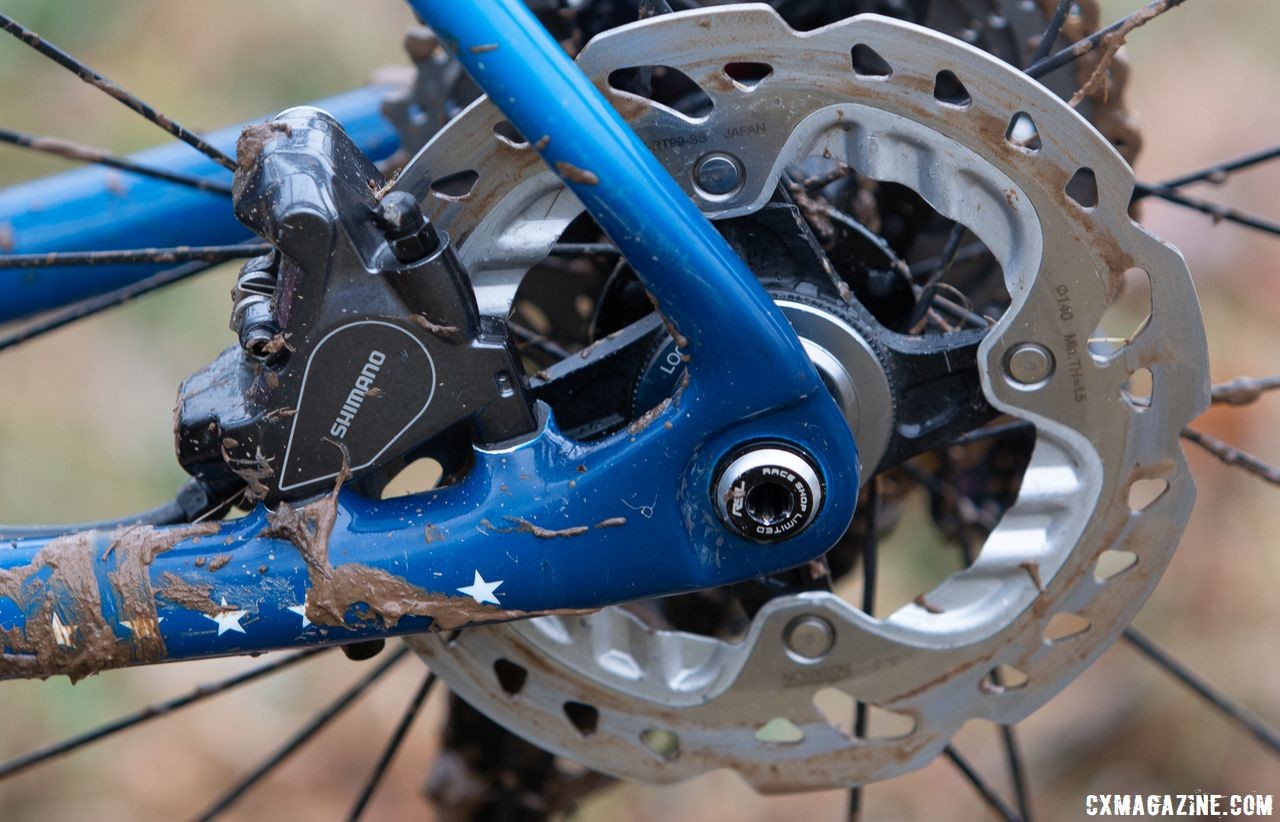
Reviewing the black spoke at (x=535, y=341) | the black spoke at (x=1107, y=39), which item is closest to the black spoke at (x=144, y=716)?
the black spoke at (x=535, y=341)

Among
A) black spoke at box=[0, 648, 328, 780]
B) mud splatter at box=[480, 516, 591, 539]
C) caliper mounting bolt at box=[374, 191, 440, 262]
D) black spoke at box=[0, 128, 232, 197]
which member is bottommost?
mud splatter at box=[480, 516, 591, 539]

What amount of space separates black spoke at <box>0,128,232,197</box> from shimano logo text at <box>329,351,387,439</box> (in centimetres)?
31

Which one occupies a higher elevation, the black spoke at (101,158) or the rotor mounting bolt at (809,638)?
the black spoke at (101,158)

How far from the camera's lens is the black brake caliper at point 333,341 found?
61 cm

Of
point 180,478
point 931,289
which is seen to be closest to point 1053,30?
point 931,289

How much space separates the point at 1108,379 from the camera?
698 millimetres

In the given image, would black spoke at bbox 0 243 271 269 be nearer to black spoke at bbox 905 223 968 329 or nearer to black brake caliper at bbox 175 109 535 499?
black brake caliper at bbox 175 109 535 499

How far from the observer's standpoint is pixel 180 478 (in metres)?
1.92

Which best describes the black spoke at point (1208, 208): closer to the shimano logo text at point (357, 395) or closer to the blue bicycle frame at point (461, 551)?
the blue bicycle frame at point (461, 551)

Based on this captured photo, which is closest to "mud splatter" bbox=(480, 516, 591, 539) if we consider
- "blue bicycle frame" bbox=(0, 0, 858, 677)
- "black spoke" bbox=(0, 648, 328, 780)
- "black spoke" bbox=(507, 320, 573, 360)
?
"blue bicycle frame" bbox=(0, 0, 858, 677)

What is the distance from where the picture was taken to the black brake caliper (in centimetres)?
61

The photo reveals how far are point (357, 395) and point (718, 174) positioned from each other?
0.68 ft

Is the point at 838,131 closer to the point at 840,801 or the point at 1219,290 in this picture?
the point at 840,801

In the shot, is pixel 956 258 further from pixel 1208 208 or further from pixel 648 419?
pixel 648 419
